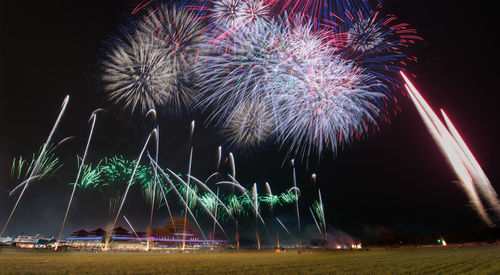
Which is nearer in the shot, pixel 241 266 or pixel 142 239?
pixel 241 266

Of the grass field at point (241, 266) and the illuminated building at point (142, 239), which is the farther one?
the illuminated building at point (142, 239)

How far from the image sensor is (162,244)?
371ft

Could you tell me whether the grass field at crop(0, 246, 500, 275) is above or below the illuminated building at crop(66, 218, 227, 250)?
above

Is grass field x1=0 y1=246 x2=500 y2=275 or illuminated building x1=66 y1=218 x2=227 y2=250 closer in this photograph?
grass field x1=0 y1=246 x2=500 y2=275

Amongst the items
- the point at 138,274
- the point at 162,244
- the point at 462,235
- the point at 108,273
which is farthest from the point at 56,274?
the point at 462,235

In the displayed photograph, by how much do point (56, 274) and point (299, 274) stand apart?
14.7m

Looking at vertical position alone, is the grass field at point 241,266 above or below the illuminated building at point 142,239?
above

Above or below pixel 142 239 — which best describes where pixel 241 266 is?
above

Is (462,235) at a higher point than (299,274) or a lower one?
lower

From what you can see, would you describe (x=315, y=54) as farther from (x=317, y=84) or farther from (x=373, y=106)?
(x=373, y=106)

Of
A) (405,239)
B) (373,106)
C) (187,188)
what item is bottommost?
(405,239)

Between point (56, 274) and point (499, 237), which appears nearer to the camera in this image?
point (56, 274)

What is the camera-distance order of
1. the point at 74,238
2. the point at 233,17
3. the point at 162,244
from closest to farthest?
1. the point at 233,17
2. the point at 74,238
3. the point at 162,244

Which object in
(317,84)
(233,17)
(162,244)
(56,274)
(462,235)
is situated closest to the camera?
(56,274)
